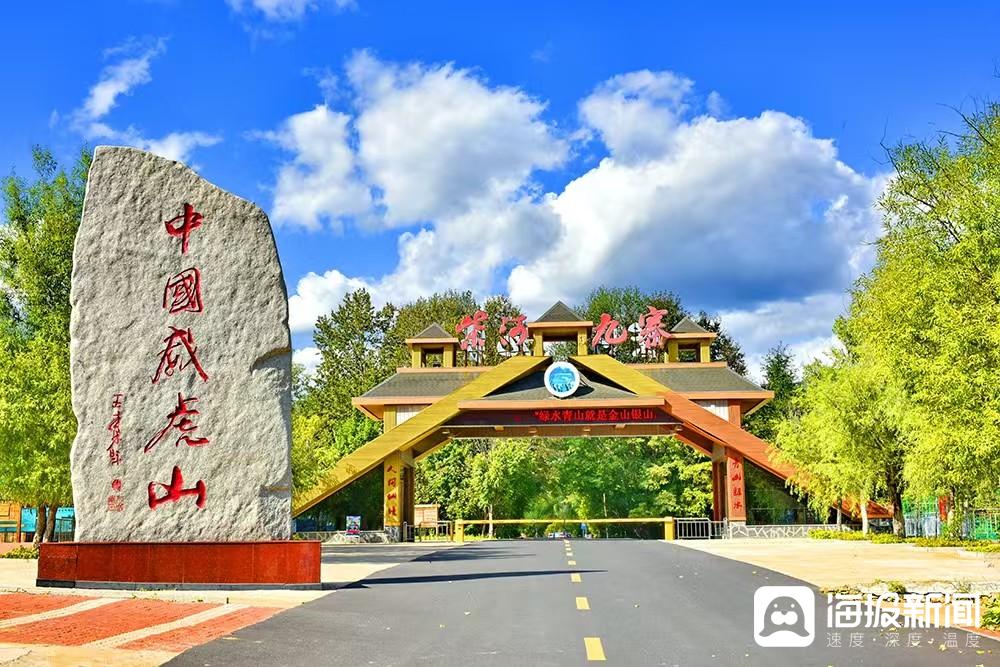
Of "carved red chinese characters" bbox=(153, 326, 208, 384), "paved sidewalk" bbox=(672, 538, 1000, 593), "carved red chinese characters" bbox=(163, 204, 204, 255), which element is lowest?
"paved sidewalk" bbox=(672, 538, 1000, 593)

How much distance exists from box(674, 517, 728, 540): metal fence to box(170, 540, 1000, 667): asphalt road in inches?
954

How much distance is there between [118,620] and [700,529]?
118 ft

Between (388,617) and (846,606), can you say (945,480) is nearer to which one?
(846,606)

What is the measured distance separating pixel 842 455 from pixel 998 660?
26774mm

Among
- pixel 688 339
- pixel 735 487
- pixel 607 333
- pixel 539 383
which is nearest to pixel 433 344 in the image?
pixel 539 383

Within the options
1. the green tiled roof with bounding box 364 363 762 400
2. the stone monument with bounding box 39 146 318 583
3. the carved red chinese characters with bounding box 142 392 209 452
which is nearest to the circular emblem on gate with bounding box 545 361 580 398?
the green tiled roof with bounding box 364 363 762 400

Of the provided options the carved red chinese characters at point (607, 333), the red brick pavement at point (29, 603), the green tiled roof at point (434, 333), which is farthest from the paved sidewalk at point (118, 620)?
Answer: the green tiled roof at point (434, 333)

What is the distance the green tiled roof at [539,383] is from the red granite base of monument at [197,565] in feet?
81.0

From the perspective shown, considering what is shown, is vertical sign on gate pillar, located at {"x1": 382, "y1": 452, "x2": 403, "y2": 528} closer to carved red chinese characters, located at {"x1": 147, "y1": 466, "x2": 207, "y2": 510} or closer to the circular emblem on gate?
the circular emblem on gate

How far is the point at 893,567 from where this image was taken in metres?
18.7

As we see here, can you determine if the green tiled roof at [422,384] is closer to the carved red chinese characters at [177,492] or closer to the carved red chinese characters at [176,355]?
the carved red chinese characters at [176,355]

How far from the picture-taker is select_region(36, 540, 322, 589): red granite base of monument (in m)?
13.7

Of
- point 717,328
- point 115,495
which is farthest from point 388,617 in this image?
point 717,328

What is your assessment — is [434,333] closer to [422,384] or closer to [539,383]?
[422,384]
